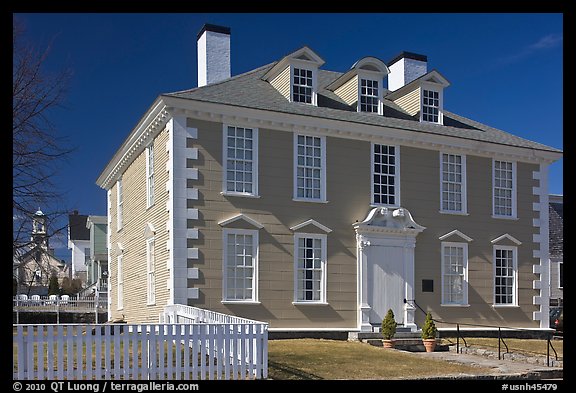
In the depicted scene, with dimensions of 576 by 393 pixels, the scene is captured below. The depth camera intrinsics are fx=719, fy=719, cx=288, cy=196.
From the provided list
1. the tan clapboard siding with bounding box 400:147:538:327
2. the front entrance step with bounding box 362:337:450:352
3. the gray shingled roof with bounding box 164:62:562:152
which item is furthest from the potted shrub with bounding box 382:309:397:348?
the gray shingled roof with bounding box 164:62:562:152

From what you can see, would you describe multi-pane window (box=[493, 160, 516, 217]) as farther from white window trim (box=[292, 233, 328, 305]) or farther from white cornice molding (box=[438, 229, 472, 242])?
white window trim (box=[292, 233, 328, 305])

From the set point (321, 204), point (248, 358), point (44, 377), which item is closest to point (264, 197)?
point (321, 204)

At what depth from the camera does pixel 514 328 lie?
24.8m

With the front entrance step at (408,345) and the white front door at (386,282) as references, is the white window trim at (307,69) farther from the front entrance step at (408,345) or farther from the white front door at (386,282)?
the front entrance step at (408,345)

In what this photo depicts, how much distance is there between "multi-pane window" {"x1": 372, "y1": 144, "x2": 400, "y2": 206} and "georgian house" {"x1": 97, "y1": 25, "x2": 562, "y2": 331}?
5 cm

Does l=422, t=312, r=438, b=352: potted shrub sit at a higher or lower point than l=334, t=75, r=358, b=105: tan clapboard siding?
lower

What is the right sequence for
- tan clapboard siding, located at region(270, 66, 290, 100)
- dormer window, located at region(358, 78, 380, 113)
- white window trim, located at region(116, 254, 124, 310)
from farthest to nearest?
white window trim, located at region(116, 254, 124, 310) → dormer window, located at region(358, 78, 380, 113) → tan clapboard siding, located at region(270, 66, 290, 100)

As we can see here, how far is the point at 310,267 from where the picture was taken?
21.5 m

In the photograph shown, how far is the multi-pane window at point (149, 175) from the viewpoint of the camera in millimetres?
22656

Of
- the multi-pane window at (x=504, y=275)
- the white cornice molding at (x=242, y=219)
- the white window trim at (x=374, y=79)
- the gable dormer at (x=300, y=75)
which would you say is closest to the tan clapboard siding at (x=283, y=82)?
the gable dormer at (x=300, y=75)

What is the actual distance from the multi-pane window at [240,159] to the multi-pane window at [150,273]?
136 inches

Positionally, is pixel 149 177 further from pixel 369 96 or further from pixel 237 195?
pixel 369 96

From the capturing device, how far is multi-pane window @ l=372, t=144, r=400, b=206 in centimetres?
2298

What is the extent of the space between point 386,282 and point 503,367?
247 inches
